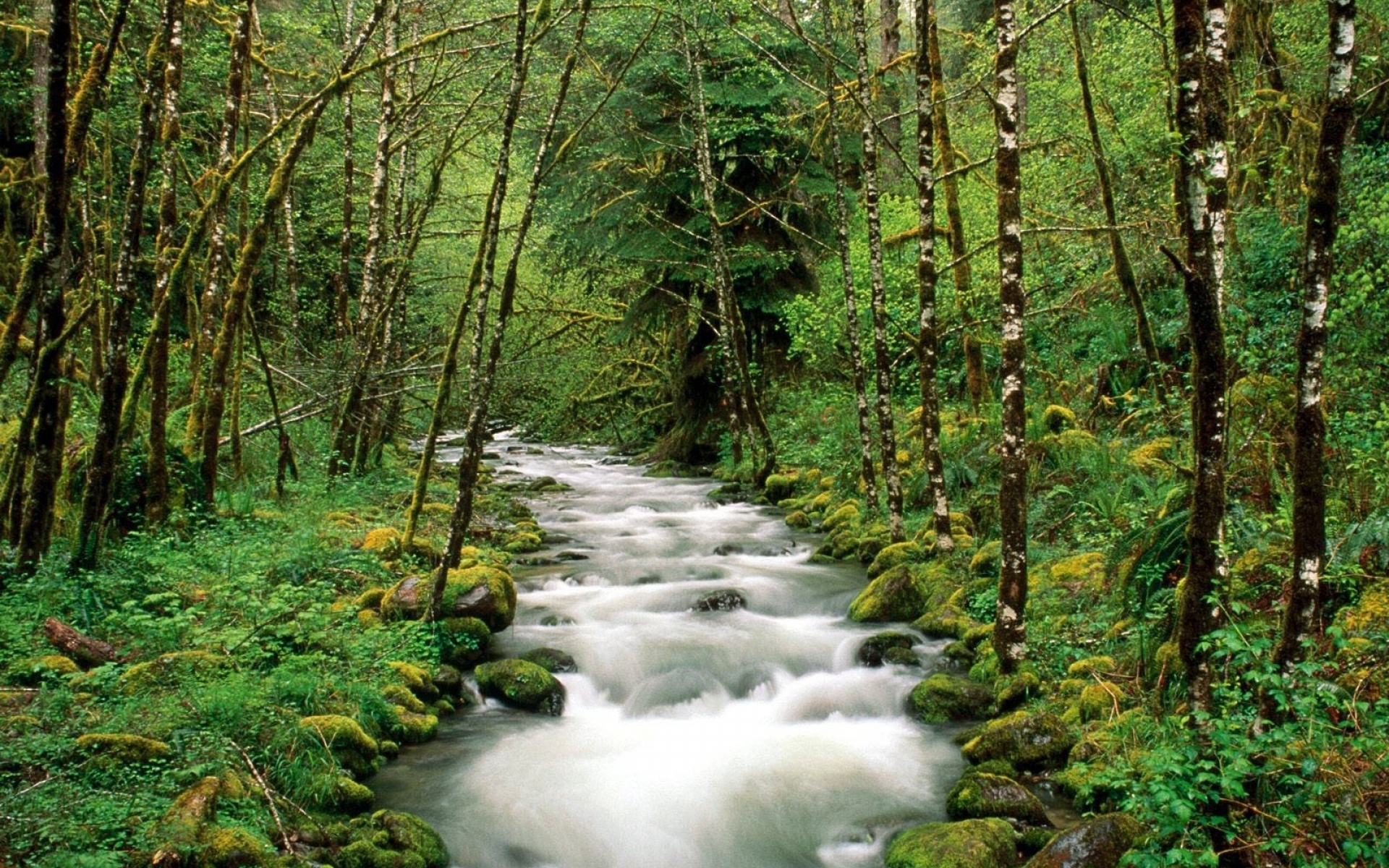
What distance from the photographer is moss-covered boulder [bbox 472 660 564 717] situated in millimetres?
8469

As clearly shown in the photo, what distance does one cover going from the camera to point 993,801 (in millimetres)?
6160

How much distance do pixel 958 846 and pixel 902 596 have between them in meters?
4.83

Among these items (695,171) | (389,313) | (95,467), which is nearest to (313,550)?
(95,467)

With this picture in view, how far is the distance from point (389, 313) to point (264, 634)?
7.01 meters

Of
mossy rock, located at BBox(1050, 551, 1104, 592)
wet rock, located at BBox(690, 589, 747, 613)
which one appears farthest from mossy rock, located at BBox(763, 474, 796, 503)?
mossy rock, located at BBox(1050, 551, 1104, 592)

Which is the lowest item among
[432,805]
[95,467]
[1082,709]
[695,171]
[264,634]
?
[432,805]

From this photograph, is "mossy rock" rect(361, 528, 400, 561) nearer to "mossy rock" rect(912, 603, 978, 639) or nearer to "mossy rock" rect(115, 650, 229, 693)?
"mossy rock" rect(115, 650, 229, 693)

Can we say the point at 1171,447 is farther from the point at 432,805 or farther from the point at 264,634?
the point at 264,634

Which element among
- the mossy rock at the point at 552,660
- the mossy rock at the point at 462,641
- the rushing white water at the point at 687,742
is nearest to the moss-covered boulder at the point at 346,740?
the rushing white water at the point at 687,742

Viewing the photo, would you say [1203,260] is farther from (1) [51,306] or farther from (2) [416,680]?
(1) [51,306]

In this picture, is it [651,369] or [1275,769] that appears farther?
[651,369]

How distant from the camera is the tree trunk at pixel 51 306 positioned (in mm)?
7082

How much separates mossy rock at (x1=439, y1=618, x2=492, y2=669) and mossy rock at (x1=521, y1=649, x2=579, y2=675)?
470 millimetres

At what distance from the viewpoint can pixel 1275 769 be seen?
4102 millimetres
